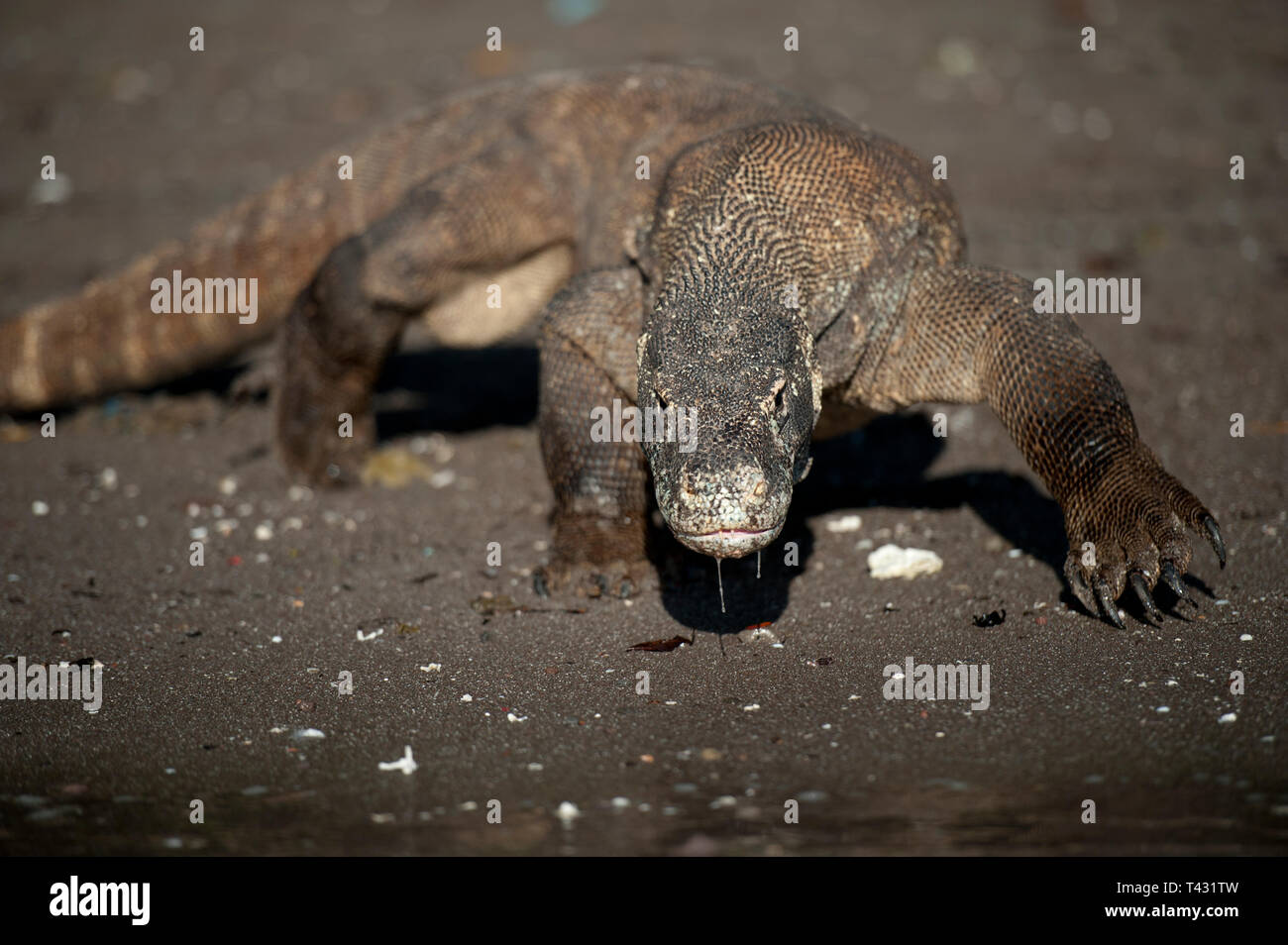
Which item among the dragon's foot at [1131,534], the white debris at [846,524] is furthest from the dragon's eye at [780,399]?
the white debris at [846,524]

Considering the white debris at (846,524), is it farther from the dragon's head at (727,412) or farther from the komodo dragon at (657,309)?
the dragon's head at (727,412)

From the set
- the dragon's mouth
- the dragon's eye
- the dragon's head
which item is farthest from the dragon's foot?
the dragon's mouth

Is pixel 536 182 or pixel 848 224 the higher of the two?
pixel 536 182

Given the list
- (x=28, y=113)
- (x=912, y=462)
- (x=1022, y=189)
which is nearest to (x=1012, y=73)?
(x=1022, y=189)

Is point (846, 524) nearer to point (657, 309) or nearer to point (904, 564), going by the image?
point (904, 564)

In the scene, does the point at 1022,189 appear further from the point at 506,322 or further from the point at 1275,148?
the point at 506,322

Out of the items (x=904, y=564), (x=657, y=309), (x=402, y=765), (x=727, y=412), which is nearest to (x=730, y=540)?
(x=727, y=412)
